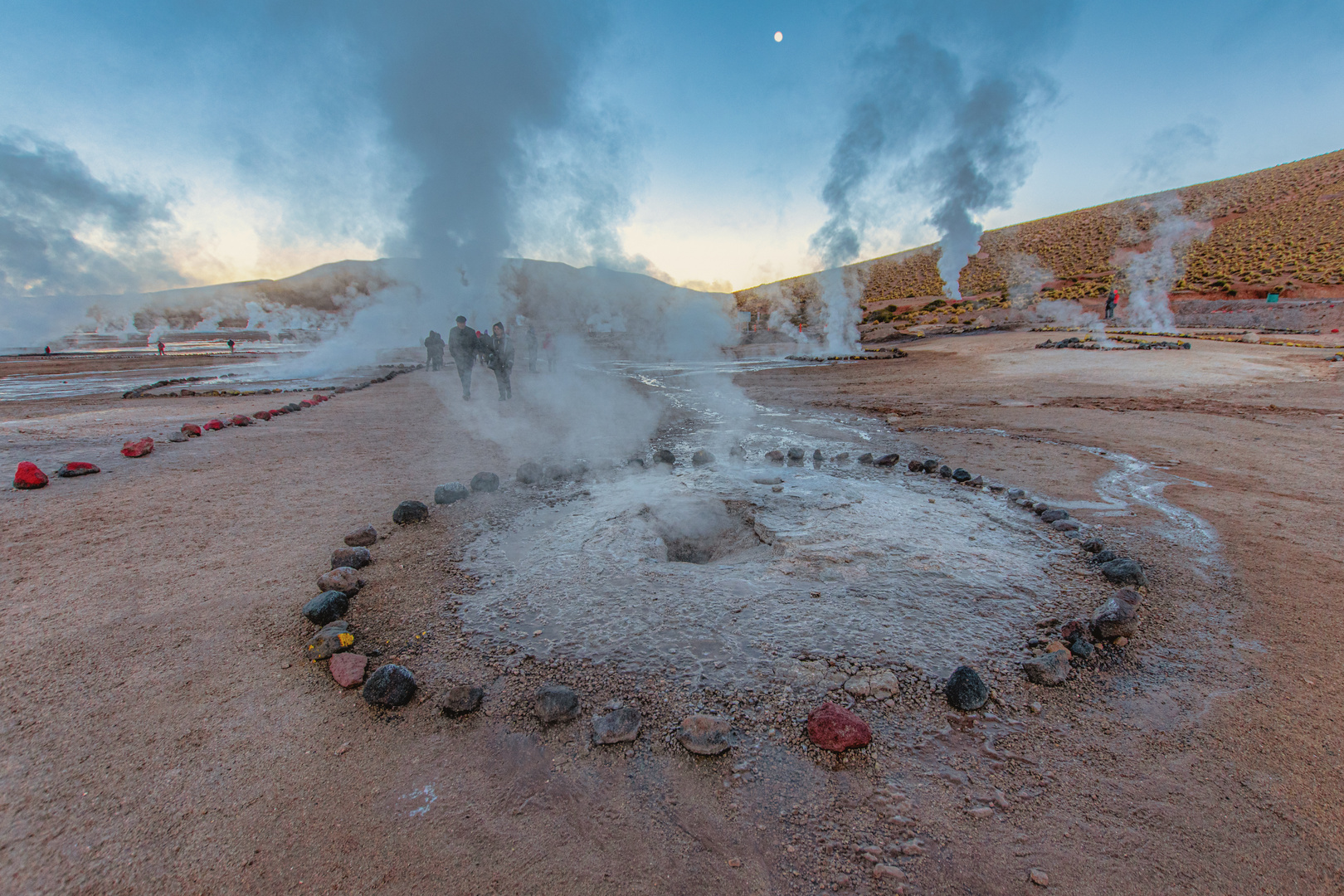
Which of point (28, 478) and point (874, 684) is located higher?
point (28, 478)

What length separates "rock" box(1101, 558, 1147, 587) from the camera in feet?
10.9

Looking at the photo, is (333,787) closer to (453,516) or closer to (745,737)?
(745,737)

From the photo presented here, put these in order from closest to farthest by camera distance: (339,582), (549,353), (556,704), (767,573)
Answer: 1. (556,704)
2. (339,582)
3. (767,573)
4. (549,353)

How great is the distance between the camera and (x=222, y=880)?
155 cm

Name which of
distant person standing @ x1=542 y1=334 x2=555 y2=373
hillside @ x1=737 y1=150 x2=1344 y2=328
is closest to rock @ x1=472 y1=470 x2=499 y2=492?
distant person standing @ x1=542 y1=334 x2=555 y2=373

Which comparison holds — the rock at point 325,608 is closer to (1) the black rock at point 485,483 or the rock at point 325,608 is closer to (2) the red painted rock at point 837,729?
(1) the black rock at point 485,483

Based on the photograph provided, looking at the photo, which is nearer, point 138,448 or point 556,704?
point 556,704

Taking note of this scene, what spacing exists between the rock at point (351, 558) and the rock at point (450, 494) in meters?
1.24

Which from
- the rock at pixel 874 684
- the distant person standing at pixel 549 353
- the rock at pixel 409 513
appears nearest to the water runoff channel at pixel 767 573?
the rock at pixel 874 684

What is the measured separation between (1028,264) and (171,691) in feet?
209

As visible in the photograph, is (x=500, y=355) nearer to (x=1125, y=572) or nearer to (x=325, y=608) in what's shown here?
(x=325, y=608)

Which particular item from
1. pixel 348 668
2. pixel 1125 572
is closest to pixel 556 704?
pixel 348 668

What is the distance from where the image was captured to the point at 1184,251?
138 feet

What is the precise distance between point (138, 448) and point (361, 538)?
4.86 m
